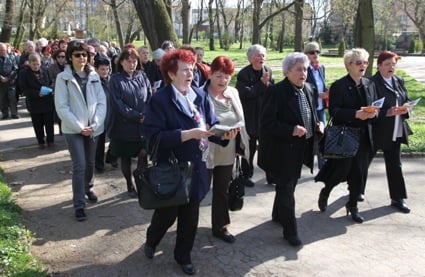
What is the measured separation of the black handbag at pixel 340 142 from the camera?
5.06m

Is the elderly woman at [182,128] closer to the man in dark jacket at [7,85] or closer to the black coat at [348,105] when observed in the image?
the black coat at [348,105]

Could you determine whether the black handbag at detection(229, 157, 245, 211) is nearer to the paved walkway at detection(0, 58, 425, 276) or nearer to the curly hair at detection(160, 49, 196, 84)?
the paved walkway at detection(0, 58, 425, 276)

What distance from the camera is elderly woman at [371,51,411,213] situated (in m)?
5.54

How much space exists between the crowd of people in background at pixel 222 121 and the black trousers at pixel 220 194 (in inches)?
0.4

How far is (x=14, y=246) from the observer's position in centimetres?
445

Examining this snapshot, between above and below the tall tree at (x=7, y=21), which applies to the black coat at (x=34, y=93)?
below

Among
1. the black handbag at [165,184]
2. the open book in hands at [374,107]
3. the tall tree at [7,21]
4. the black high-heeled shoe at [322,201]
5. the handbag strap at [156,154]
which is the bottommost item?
the black high-heeled shoe at [322,201]

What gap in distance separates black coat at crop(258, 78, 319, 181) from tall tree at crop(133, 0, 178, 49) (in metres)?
6.49

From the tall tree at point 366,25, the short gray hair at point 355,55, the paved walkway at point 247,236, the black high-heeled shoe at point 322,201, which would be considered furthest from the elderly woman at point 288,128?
the tall tree at point 366,25

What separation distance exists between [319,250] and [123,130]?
9.60 feet

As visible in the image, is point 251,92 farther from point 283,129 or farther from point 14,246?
point 14,246

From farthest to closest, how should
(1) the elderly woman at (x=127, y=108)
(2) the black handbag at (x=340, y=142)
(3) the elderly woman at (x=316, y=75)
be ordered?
(3) the elderly woman at (x=316, y=75), (1) the elderly woman at (x=127, y=108), (2) the black handbag at (x=340, y=142)

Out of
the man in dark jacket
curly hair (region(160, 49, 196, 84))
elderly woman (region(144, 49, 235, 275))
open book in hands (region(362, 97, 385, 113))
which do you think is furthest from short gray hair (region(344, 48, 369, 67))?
the man in dark jacket

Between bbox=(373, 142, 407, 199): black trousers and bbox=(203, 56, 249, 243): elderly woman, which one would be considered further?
bbox=(373, 142, 407, 199): black trousers
